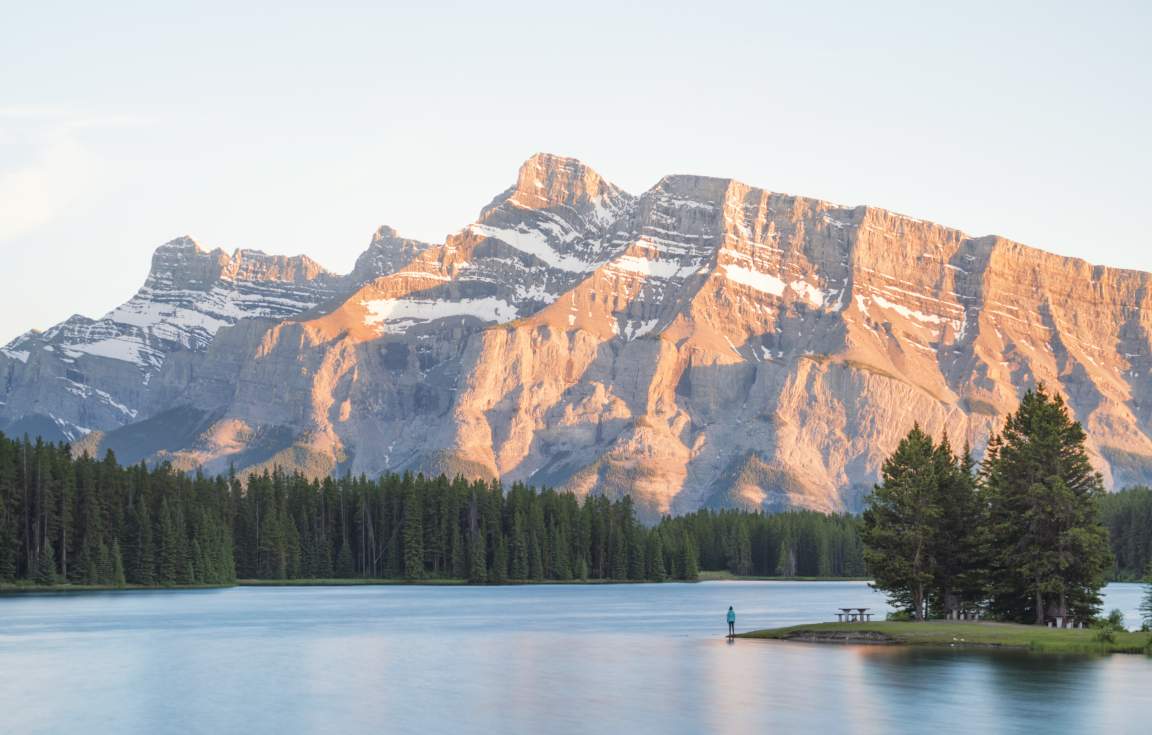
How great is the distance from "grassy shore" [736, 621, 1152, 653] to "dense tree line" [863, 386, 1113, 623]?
12.9ft

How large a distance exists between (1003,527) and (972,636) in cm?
1006

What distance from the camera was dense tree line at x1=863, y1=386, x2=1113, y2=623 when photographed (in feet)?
373

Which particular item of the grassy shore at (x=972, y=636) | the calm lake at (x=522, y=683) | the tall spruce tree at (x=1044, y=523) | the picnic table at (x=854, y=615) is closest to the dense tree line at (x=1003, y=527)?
the tall spruce tree at (x=1044, y=523)

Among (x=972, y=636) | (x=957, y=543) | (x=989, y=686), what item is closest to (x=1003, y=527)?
(x=957, y=543)

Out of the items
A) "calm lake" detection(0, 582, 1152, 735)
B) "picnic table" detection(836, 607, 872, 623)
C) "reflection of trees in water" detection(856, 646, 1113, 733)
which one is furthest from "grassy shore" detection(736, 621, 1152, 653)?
"picnic table" detection(836, 607, 872, 623)

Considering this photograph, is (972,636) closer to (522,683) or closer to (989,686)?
(989,686)

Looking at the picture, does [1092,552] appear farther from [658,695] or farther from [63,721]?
[63,721]

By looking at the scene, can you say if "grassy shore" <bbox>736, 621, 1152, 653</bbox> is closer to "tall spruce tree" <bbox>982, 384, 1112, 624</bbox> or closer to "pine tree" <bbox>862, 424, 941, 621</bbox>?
"tall spruce tree" <bbox>982, 384, 1112, 624</bbox>

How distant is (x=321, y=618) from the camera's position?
519 ft

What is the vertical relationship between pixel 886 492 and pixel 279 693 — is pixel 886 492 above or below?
above

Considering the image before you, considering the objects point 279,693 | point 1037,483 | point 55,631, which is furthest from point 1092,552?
point 55,631

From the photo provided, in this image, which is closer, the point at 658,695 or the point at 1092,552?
the point at 658,695

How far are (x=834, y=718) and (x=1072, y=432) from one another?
A: 4954cm

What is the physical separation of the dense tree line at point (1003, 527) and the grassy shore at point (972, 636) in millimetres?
3922
